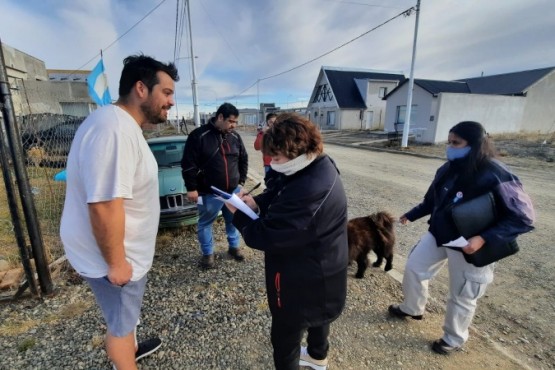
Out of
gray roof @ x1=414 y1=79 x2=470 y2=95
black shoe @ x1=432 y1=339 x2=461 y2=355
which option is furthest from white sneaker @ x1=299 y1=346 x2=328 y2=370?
gray roof @ x1=414 y1=79 x2=470 y2=95

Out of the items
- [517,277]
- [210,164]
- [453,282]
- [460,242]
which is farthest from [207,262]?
[517,277]

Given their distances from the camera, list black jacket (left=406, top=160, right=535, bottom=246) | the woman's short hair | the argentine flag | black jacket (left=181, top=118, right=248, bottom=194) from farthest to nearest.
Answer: the argentine flag < black jacket (left=181, top=118, right=248, bottom=194) < black jacket (left=406, top=160, right=535, bottom=246) < the woman's short hair

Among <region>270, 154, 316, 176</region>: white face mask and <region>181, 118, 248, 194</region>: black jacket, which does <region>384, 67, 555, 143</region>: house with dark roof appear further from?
<region>270, 154, 316, 176</region>: white face mask

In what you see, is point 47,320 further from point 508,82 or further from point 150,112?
point 508,82

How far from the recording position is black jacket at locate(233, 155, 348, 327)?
1406mm

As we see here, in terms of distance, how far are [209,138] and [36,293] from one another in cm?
226

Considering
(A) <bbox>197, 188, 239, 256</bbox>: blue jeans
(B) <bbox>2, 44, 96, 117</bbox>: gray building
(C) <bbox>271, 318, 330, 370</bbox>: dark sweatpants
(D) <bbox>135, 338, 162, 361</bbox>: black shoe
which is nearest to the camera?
(C) <bbox>271, 318, 330, 370</bbox>: dark sweatpants

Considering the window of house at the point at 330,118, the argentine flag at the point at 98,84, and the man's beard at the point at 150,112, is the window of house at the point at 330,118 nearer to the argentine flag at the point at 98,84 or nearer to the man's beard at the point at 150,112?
the argentine flag at the point at 98,84

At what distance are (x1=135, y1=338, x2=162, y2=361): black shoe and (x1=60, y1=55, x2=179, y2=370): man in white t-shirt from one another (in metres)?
0.52

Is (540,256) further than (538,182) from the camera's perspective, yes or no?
No

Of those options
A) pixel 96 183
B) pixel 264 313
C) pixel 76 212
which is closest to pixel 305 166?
pixel 96 183

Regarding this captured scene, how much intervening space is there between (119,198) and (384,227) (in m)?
2.78

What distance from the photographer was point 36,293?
283 cm

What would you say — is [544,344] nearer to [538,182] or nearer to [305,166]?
[305,166]
